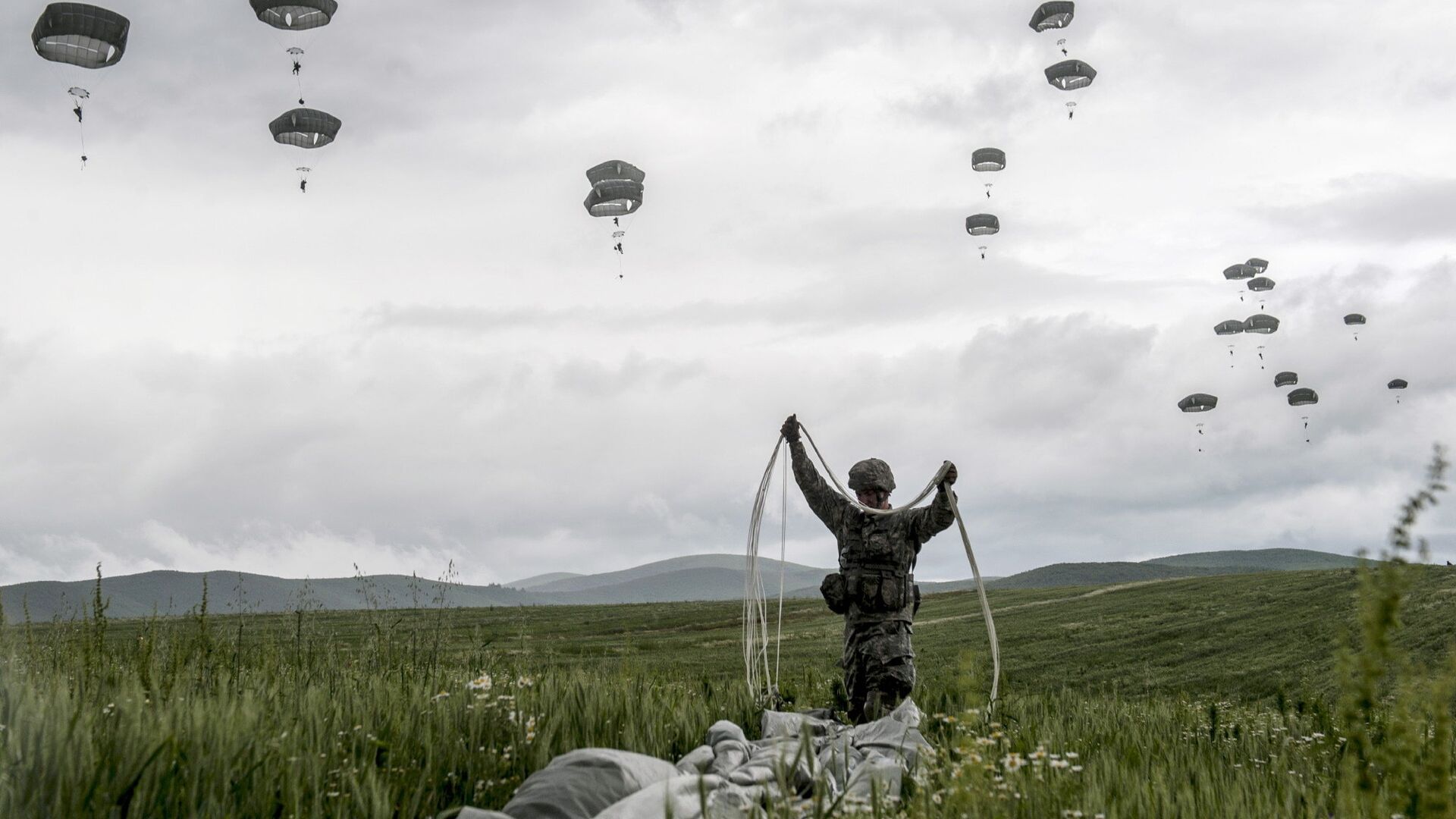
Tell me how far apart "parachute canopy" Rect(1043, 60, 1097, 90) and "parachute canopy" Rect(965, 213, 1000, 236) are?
28.9 ft

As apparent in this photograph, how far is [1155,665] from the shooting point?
29516 millimetres

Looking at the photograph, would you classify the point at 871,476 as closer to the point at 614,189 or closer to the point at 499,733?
the point at 499,733

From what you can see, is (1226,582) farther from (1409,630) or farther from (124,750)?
(124,750)

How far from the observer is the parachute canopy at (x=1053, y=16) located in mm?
57094

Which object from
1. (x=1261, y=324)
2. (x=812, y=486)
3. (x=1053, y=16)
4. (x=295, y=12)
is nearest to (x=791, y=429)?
(x=812, y=486)

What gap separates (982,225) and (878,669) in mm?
57980

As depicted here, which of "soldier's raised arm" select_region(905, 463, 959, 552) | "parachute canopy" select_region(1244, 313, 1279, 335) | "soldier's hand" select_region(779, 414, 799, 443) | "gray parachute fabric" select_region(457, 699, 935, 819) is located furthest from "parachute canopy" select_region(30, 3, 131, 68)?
"parachute canopy" select_region(1244, 313, 1279, 335)

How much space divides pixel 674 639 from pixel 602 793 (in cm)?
5003

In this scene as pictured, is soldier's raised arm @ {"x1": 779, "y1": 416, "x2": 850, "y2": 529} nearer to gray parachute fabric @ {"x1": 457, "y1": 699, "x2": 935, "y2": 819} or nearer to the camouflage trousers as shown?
the camouflage trousers

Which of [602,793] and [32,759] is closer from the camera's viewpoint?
[32,759]

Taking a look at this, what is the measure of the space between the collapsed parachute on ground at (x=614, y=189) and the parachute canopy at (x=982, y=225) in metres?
24.4

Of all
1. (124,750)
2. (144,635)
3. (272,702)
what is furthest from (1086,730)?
(144,635)

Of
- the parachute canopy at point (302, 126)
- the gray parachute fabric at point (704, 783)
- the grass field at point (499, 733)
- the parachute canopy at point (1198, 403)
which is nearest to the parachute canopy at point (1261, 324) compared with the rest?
the parachute canopy at point (1198, 403)

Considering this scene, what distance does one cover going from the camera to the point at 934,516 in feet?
34.3
